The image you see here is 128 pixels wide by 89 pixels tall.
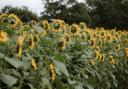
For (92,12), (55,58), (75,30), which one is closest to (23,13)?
(92,12)

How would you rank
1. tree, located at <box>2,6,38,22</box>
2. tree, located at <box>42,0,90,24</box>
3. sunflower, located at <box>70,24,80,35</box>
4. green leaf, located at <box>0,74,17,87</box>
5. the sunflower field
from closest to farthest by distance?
green leaf, located at <box>0,74,17,87</box> → the sunflower field → sunflower, located at <box>70,24,80,35</box> → tree, located at <box>2,6,38,22</box> → tree, located at <box>42,0,90,24</box>

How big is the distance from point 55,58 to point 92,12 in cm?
2614

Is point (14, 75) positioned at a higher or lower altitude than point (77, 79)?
higher

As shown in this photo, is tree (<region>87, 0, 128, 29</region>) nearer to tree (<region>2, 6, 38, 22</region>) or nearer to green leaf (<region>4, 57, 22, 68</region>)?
tree (<region>2, 6, 38, 22</region>)

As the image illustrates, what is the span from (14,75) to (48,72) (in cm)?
54

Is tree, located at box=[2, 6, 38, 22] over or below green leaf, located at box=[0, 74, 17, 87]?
over

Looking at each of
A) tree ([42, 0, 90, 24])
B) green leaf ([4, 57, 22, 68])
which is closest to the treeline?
tree ([42, 0, 90, 24])

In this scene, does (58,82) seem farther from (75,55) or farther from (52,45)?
(75,55)

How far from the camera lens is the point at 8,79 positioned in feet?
11.0

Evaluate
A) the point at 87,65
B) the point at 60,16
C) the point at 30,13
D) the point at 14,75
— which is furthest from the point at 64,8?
the point at 14,75

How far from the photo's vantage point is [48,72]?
13.3ft

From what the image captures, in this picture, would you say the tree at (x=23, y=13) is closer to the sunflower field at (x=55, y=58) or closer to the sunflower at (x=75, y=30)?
the sunflower field at (x=55, y=58)

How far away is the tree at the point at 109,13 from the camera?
94.2 ft

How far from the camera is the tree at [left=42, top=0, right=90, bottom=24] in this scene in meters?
27.0
